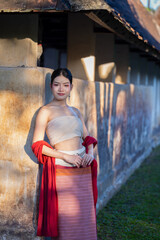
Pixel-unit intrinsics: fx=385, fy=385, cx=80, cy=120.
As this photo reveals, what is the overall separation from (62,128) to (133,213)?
8.82ft

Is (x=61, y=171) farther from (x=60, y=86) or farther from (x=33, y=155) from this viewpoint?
(x=60, y=86)

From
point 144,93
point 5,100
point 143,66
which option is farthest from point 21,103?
point 143,66

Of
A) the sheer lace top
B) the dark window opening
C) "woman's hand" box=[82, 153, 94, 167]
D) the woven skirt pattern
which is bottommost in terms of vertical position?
the woven skirt pattern

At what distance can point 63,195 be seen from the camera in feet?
10.9

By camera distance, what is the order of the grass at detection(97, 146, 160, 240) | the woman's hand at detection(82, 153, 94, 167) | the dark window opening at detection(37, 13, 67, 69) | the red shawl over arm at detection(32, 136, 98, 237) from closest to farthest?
the red shawl over arm at detection(32, 136, 98, 237) → the woman's hand at detection(82, 153, 94, 167) → the grass at detection(97, 146, 160, 240) → the dark window opening at detection(37, 13, 67, 69)

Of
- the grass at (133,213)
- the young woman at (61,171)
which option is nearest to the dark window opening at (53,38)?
the young woman at (61,171)

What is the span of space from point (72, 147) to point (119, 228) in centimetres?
196

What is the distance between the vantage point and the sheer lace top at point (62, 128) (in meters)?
3.31

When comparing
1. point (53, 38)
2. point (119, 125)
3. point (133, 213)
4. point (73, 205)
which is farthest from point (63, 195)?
point (53, 38)

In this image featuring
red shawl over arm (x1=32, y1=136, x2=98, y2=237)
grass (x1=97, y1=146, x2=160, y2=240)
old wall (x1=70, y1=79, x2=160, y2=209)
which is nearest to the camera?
red shawl over arm (x1=32, y1=136, x2=98, y2=237)

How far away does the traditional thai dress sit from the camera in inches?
130

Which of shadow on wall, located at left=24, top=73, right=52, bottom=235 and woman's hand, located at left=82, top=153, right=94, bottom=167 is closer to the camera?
woman's hand, located at left=82, top=153, right=94, bottom=167

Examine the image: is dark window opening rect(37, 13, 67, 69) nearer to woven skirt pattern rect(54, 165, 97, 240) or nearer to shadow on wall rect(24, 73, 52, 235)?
shadow on wall rect(24, 73, 52, 235)

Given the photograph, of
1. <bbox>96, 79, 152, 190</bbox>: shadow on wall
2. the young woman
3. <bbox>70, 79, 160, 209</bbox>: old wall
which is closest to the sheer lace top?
→ the young woman
